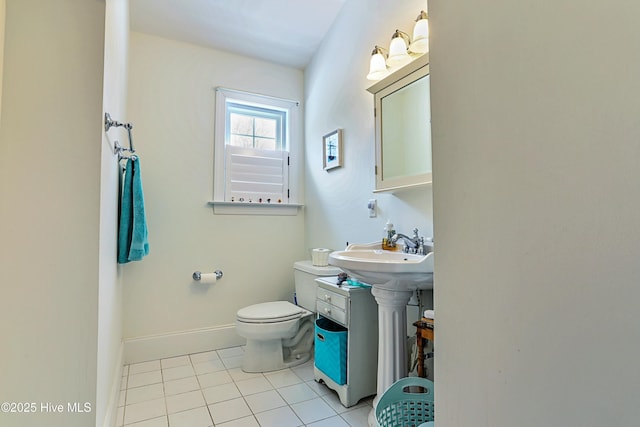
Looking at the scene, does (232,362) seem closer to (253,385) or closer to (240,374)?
(240,374)

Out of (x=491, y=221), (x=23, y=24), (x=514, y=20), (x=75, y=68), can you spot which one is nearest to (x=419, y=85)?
(x=514, y=20)

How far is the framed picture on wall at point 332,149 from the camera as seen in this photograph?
2.37 metres

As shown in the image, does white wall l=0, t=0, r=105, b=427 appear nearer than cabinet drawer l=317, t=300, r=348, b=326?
Yes

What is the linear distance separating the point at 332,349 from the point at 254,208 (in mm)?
1405

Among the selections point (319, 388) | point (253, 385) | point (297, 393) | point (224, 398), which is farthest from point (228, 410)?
point (319, 388)

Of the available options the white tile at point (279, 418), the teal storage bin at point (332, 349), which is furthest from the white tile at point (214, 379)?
the teal storage bin at point (332, 349)

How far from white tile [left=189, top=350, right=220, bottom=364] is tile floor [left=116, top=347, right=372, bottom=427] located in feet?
0.14

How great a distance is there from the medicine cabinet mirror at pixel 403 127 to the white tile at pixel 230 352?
1.68 m

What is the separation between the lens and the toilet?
2104 millimetres

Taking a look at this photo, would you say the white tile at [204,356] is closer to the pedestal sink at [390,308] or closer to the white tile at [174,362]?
the white tile at [174,362]

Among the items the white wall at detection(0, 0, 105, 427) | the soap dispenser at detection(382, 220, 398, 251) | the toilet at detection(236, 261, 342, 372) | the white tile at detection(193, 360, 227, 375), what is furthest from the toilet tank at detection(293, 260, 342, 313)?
the white wall at detection(0, 0, 105, 427)

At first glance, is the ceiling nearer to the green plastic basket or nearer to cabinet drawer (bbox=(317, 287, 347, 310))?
cabinet drawer (bbox=(317, 287, 347, 310))

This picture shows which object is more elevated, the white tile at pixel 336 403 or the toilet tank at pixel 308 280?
the toilet tank at pixel 308 280

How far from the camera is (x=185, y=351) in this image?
2465 mm
